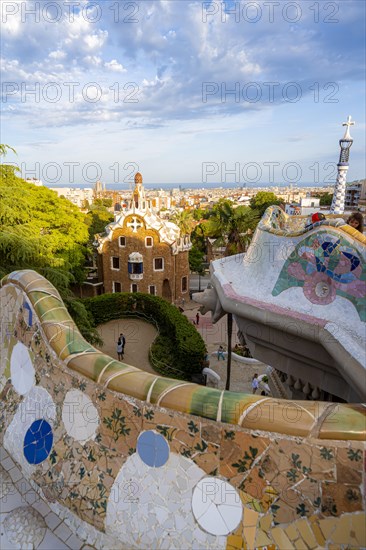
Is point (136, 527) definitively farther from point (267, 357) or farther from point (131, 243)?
point (131, 243)

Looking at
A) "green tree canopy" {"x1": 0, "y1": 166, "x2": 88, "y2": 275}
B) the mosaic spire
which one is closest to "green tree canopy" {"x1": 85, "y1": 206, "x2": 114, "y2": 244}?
"green tree canopy" {"x1": 0, "y1": 166, "x2": 88, "y2": 275}

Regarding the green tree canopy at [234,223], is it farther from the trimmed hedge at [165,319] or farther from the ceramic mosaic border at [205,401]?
the ceramic mosaic border at [205,401]

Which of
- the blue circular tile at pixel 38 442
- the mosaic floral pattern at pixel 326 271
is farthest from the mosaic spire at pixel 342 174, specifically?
the blue circular tile at pixel 38 442

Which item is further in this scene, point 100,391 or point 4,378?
point 4,378

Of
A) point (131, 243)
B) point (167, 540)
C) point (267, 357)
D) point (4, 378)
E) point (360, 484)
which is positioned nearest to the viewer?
point (360, 484)

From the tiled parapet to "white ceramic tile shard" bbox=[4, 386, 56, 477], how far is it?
4 cm

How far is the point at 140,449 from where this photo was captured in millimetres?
4340

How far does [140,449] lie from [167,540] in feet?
3.61

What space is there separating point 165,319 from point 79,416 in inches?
618

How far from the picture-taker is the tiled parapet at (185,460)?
3580mm

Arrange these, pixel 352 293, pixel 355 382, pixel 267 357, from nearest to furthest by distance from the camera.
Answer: pixel 355 382, pixel 352 293, pixel 267 357

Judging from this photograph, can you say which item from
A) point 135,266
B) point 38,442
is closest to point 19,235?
point 38,442

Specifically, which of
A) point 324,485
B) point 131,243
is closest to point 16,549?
point 324,485

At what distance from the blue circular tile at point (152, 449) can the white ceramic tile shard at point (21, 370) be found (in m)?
2.49
